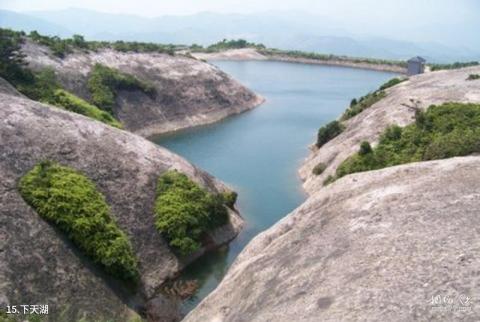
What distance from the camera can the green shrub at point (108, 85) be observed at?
7606 centimetres

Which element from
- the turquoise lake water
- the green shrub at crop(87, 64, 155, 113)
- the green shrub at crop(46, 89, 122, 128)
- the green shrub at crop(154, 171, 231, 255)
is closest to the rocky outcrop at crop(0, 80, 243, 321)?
the green shrub at crop(154, 171, 231, 255)

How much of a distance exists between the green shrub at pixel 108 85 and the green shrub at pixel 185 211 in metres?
37.6

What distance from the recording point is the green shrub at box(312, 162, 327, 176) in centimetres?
5433

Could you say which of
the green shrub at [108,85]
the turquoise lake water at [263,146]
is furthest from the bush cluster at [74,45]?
the turquoise lake water at [263,146]

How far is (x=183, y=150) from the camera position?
68.1 m

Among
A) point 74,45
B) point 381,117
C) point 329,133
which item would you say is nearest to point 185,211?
point 381,117

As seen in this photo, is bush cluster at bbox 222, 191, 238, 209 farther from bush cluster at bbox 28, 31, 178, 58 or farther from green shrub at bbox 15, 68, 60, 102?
bush cluster at bbox 28, 31, 178, 58

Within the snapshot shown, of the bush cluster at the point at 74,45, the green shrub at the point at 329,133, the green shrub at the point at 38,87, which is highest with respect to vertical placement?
the bush cluster at the point at 74,45

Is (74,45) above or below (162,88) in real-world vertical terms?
above

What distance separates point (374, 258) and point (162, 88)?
72.0 m

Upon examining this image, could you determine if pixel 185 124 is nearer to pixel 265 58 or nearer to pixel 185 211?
pixel 185 211

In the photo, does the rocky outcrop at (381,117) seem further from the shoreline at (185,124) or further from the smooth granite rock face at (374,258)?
the shoreline at (185,124)

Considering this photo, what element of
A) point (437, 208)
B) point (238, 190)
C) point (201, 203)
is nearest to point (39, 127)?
point (201, 203)

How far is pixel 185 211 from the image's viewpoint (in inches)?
1526
